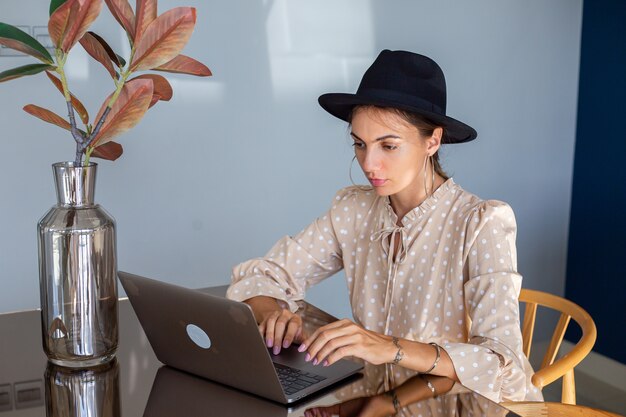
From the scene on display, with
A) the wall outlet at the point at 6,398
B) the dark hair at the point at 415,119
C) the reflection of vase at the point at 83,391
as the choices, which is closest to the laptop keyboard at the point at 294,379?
the reflection of vase at the point at 83,391

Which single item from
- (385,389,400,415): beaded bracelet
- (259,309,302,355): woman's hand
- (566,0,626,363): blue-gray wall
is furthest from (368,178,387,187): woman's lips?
(566,0,626,363): blue-gray wall

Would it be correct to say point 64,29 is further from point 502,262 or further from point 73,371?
point 502,262

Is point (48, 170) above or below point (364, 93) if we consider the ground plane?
below

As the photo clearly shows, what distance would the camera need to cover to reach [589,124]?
3.40 meters

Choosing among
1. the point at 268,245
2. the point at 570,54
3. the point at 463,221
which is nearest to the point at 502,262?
the point at 463,221

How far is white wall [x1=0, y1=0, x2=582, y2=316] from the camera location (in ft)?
8.30

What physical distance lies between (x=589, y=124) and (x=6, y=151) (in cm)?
231

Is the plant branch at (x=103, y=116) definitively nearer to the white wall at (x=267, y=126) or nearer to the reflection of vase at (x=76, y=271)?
the reflection of vase at (x=76, y=271)

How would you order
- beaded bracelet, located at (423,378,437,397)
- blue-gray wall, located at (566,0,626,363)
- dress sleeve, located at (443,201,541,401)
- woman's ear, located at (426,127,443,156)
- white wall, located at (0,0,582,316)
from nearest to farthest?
1. beaded bracelet, located at (423,378,437,397)
2. dress sleeve, located at (443,201,541,401)
3. woman's ear, located at (426,127,443,156)
4. white wall, located at (0,0,582,316)
5. blue-gray wall, located at (566,0,626,363)

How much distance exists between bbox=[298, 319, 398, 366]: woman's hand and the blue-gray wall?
7.25 ft

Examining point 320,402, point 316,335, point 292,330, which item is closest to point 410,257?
point 292,330

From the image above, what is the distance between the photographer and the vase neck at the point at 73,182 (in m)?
1.26

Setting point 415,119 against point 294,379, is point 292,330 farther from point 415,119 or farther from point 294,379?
point 415,119

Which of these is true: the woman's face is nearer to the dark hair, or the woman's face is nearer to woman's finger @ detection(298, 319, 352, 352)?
the dark hair
